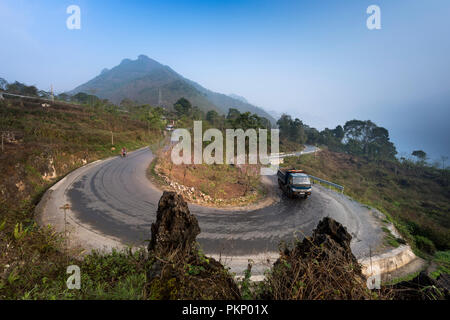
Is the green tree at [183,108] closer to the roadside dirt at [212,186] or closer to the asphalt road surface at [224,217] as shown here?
the roadside dirt at [212,186]

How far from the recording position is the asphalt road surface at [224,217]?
6.70 meters

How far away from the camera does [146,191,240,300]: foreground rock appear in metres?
2.30

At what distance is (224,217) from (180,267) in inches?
252

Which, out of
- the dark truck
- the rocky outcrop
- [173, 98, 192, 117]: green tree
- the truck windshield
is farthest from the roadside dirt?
[173, 98, 192, 117]: green tree

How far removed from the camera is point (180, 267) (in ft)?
8.54

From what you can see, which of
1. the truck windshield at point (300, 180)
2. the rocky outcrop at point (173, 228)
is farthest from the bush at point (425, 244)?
the rocky outcrop at point (173, 228)

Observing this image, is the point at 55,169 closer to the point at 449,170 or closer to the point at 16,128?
the point at 16,128

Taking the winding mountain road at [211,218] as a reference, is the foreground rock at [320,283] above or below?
above

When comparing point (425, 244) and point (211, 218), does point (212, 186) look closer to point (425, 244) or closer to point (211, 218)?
point (211, 218)

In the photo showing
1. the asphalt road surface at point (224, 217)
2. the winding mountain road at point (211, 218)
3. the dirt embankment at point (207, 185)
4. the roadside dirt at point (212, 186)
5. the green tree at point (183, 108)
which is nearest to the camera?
the winding mountain road at point (211, 218)

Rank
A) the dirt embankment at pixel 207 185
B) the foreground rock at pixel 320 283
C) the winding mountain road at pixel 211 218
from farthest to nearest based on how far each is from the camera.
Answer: the dirt embankment at pixel 207 185
the winding mountain road at pixel 211 218
the foreground rock at pixel 320 283

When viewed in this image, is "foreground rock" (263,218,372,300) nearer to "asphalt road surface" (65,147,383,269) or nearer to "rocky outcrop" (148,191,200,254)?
"rocky outcrop" (148,191,200,254)

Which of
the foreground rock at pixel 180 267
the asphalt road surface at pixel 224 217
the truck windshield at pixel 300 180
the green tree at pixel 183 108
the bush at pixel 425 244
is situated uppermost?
the green tree at pixel 183 108

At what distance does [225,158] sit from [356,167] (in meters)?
41.5
